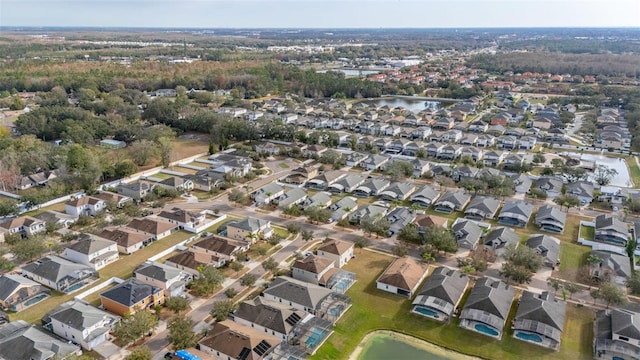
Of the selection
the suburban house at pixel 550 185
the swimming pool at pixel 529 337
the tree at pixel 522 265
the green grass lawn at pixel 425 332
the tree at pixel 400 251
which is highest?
the suburban house at pixel 550 185

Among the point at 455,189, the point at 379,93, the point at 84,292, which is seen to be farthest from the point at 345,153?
the point at 379,93

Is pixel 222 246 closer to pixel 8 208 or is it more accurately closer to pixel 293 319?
pixel 293 319

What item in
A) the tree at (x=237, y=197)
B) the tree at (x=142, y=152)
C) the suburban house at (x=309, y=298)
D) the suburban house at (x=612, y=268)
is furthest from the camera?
the tree at (x=142, y=152)

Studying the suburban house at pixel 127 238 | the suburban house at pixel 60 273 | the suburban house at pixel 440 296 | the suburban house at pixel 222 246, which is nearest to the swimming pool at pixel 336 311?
the suburban house at pixel 440 296

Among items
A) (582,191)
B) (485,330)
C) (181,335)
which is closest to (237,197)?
(181,335)

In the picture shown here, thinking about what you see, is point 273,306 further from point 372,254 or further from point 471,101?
point 471,101

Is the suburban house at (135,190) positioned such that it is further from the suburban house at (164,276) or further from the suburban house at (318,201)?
the suburban house at (318,201)
